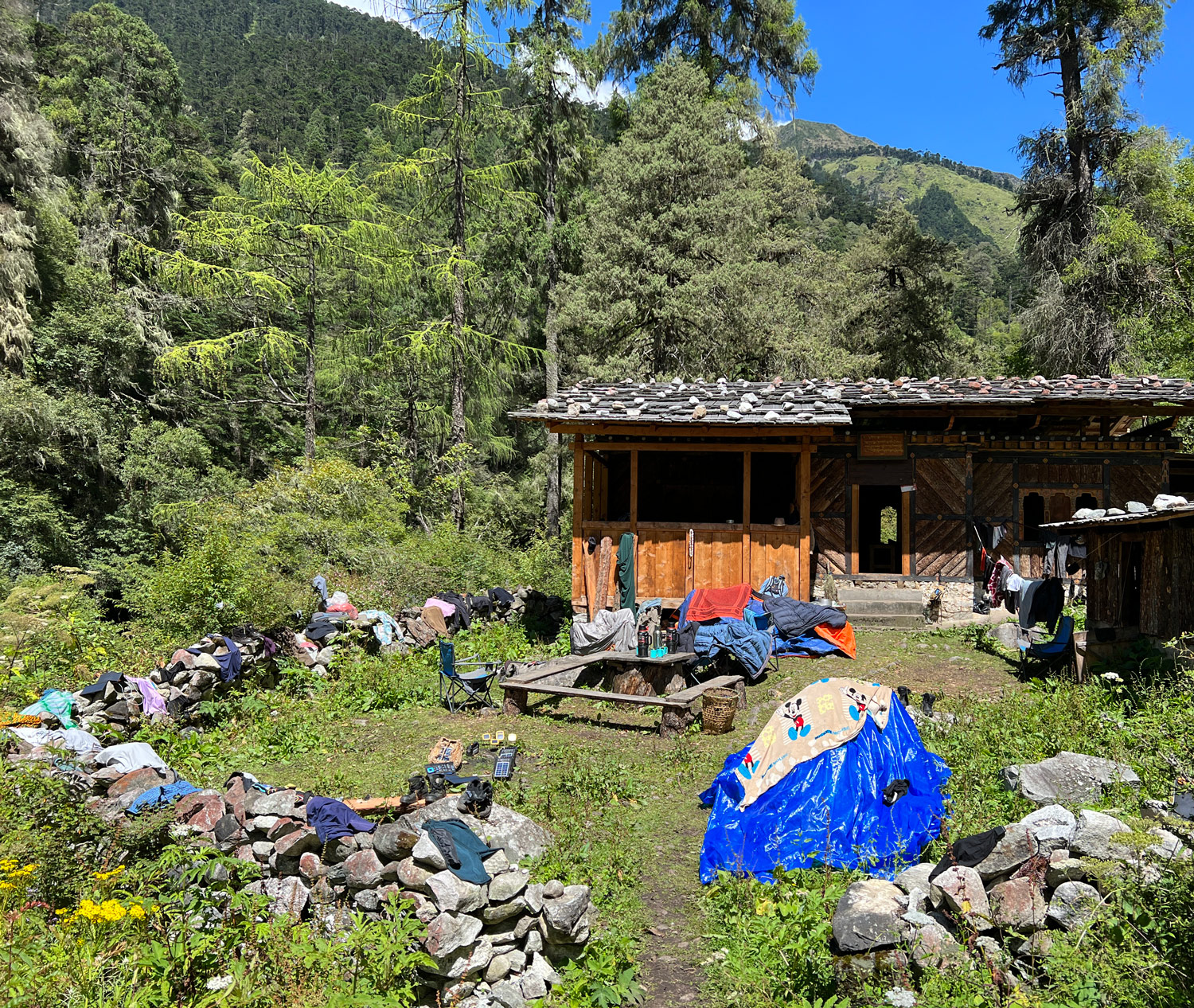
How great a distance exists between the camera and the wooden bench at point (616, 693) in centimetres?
1038

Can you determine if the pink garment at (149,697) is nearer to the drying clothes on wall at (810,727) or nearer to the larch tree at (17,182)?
the drying clothes on wall at (810,727)

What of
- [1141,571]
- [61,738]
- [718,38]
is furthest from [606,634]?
[718,38]

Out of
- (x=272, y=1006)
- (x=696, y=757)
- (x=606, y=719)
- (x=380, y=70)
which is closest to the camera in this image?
(x=272, y=1006)

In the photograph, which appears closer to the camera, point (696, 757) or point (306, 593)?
point (696, 757)

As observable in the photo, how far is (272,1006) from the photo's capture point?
4543 mm

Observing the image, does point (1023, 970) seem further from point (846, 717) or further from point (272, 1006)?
point (272, 1006)

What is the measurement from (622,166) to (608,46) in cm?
900

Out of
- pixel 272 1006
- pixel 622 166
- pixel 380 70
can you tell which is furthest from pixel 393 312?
pixel 380 70

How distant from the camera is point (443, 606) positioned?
598 inches

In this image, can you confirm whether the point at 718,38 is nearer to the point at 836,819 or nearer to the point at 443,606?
the point at 443,606

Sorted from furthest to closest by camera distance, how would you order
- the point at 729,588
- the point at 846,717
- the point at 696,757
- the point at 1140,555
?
1. the point at 729,588
2. the point at 1140,555
3. the point at 696,757
4. the point at 846,717

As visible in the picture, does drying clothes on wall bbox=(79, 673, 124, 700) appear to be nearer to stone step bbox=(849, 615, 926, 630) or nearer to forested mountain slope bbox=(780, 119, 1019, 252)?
stone step bbox=(849, 615, 926, 630)

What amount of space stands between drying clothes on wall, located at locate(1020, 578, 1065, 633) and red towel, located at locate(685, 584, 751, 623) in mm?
4261

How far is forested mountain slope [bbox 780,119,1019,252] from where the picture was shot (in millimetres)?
112875
